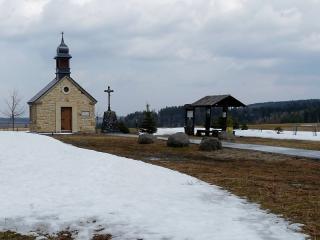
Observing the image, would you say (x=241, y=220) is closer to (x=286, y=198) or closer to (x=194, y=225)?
(x=194, y=225)

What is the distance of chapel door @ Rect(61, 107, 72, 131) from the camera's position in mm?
39531

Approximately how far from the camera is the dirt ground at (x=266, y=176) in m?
8.41

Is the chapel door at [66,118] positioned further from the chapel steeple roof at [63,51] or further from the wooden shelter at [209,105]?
the wooden shelter at [209,105]

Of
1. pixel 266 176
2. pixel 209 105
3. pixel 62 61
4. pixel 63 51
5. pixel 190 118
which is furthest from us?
pixel 63 51

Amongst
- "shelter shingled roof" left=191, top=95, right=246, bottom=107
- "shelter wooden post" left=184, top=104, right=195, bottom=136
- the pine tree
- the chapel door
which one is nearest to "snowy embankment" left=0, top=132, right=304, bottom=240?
"shelter shingled roof" left=191, top=95, right=246, bottom=107

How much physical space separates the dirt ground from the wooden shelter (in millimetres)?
13227

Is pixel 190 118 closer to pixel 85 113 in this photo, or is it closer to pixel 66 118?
pixel 85 113

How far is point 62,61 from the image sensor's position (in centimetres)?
4106

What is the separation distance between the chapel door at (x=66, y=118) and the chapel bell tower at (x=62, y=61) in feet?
9.90

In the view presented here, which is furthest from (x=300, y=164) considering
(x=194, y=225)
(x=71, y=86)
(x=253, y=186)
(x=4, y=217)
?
(x=71, y=86)

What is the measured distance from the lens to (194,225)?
23.7 ft

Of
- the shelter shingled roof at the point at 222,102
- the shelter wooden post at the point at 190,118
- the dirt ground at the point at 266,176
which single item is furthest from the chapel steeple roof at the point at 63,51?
the dirt ground at the point at 266,176

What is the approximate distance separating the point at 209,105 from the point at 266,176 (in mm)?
21743

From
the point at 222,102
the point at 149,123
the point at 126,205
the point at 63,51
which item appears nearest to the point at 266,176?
the point at 126,205
